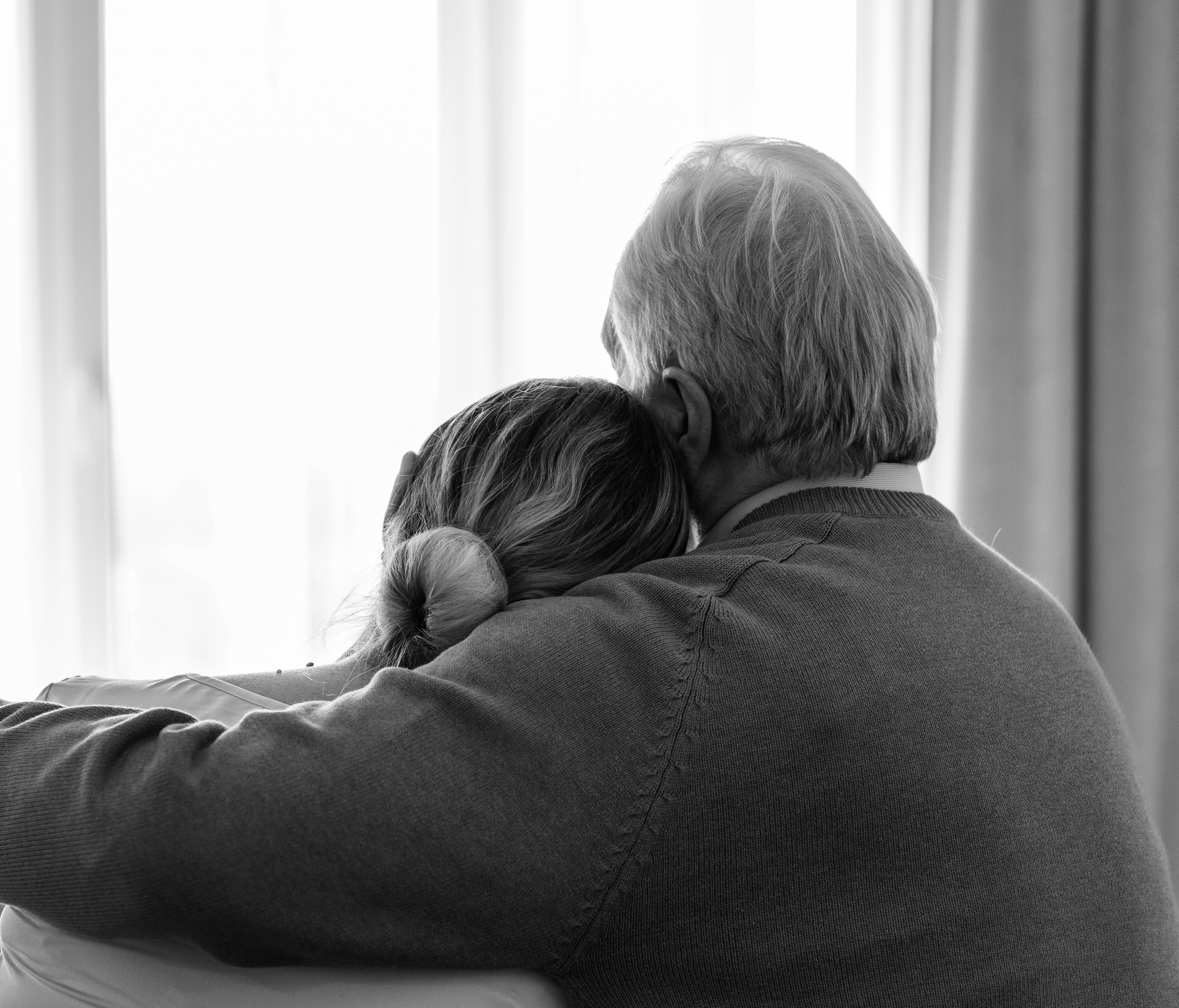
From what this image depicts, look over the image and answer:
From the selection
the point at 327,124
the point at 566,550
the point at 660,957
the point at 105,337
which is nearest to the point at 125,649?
the point at 105,337

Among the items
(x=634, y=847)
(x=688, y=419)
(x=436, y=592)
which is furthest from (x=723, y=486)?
(x=634, y=847)

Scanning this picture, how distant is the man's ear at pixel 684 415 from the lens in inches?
39.9

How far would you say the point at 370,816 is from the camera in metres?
0.71

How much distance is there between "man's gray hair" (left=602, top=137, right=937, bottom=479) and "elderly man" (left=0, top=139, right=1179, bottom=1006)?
0.32 feet

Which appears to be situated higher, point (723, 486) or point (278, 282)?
point (278, 282)

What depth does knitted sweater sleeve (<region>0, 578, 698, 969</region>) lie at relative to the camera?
703 mm

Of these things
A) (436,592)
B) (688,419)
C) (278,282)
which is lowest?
(436,592)

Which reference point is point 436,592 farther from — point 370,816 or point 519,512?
point 370,816

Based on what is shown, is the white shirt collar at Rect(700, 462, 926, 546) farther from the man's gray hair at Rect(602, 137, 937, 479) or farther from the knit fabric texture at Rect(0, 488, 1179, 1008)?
the knit fabric texture at Rect(0, 488, 1179, 1008)

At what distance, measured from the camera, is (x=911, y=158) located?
238cm

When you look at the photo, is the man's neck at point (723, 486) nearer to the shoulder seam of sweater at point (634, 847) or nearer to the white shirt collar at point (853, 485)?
the white shirt collar at point (853, 485)

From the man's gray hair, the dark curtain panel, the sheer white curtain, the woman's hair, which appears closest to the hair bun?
the woman's hair

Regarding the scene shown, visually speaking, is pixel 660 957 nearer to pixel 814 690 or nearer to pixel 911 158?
pixel 814 690

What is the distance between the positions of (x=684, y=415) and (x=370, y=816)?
48 cm
